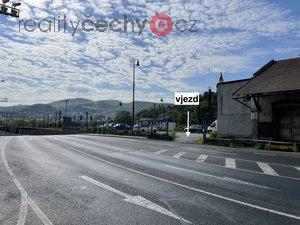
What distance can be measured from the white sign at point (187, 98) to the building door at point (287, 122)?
538 inches

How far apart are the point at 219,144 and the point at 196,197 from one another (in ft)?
79.7

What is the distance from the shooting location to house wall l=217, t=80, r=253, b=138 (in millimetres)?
38656

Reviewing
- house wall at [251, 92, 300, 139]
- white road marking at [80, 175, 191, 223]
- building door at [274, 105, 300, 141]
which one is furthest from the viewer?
house wall at [251, 92, 300, 139]

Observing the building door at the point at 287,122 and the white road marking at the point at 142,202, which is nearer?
the white road marking at the point at 142,202

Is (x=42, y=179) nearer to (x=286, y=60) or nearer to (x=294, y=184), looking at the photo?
(x=294, y=184)

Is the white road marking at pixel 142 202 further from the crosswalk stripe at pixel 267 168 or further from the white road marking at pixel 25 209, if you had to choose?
the crosswalk stripe at pixel 267 168

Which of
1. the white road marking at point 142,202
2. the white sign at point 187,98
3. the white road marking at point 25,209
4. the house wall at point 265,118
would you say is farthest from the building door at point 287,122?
the white road marking at point 25,209

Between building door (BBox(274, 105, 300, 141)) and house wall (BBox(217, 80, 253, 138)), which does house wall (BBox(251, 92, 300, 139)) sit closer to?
building door (BBox(274, 105, 300, 141))

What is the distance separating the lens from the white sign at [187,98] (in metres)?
45.9

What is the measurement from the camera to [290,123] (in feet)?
107

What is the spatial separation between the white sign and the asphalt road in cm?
2788

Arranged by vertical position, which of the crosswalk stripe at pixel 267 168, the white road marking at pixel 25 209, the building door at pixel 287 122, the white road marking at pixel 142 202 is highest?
the building door at pixel 287 122

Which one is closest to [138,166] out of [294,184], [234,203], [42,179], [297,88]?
[42,179]

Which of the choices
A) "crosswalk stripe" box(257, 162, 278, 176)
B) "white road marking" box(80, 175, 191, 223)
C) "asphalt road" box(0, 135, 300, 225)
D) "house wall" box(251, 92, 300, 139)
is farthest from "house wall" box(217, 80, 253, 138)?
"white road marking" box(80, 175, 191, 223)
